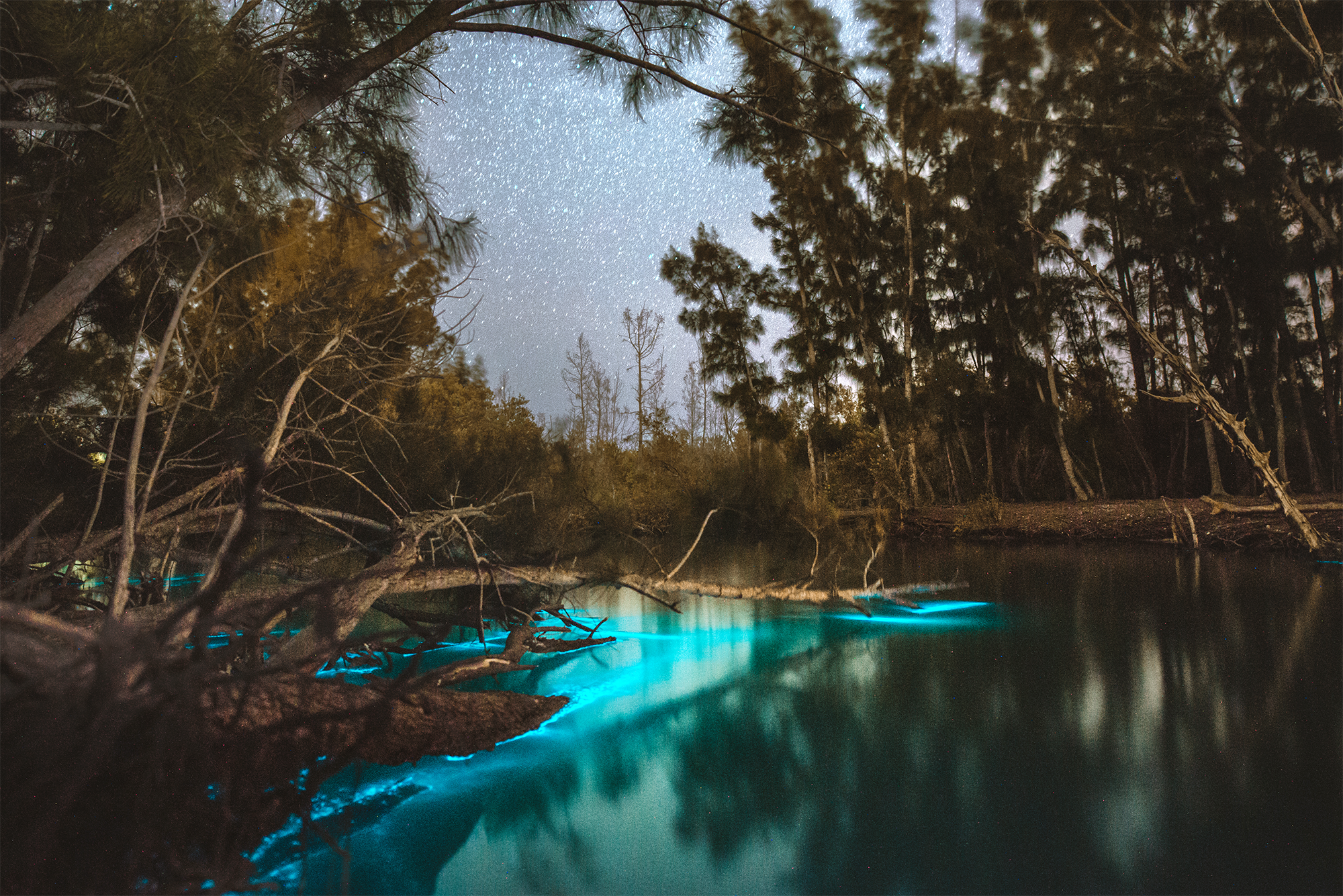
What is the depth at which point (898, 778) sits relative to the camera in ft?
6.11

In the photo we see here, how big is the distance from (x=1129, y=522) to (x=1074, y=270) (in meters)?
5.87

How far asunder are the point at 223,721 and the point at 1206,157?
39.7ft

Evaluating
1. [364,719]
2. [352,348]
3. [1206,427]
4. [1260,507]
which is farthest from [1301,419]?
[364,719]

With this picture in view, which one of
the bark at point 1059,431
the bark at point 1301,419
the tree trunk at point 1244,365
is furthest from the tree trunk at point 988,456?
the bark at point 1301,419

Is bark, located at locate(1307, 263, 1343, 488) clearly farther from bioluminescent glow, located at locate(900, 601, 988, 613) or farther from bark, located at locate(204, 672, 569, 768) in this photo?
bark, located at locate(204, 672, 569, 768)

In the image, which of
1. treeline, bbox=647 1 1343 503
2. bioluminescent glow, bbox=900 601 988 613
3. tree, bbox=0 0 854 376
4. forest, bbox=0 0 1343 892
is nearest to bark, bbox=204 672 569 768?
forest, bbox=0 0 1343 892

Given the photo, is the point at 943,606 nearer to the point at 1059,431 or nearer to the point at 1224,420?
the point at 1224,420

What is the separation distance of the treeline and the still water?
3137mm

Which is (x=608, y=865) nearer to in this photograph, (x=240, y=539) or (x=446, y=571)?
(x=240, y=539)

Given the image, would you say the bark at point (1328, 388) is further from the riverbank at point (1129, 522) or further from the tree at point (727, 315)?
the tree at point (727, 315)

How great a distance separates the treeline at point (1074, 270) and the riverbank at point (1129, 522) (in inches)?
33.3

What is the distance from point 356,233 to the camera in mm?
3400

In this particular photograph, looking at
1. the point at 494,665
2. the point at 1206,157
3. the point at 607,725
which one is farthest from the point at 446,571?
the point at 1206,157

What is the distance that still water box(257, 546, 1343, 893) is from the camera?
1424 millimetres
